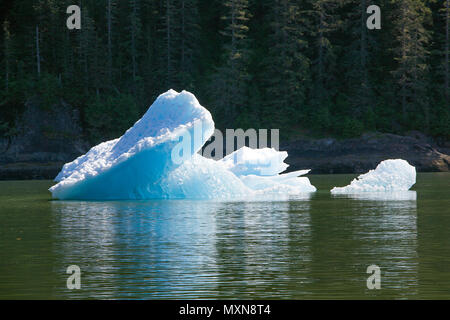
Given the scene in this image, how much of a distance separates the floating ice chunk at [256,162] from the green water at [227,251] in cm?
776

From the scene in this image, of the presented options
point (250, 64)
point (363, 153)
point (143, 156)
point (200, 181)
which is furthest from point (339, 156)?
point (143, 156)

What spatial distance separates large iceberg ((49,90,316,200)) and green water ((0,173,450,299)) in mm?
2409

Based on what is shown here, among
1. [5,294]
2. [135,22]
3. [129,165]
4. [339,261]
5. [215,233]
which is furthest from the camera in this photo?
[135,22]

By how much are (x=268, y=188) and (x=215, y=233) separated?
54.9ft

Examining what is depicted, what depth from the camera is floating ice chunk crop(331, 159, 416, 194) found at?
34906mm

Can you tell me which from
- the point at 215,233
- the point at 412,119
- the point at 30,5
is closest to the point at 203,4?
the point at 30,5

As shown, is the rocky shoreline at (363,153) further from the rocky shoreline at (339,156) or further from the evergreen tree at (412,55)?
the evergreen tree at (412,55)

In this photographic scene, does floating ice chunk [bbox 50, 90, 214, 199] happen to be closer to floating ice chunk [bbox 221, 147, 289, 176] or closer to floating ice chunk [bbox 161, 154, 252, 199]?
floating ice chunk [bbox 161, 154, 252, 199]

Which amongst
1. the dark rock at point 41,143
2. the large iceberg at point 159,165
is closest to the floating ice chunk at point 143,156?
the large iceberg at point 159,165

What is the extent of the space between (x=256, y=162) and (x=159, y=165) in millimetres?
6895

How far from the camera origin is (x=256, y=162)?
3500cm

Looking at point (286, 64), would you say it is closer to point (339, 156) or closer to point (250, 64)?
point (250, 64)

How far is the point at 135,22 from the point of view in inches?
2953

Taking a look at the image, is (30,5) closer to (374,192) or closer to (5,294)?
(374,192)
